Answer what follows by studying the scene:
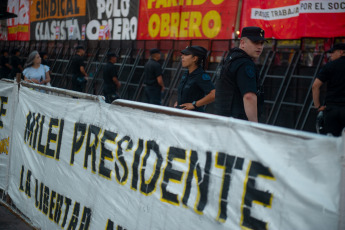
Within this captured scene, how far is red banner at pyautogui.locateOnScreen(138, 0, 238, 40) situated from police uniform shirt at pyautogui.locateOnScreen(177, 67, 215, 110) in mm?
6390

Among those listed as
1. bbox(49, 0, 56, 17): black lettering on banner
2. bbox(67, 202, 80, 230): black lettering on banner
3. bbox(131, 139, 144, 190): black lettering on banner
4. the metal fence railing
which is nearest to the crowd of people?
the metal fence railing

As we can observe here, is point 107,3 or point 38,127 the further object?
point 107,3

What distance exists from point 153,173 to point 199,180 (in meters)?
0.48

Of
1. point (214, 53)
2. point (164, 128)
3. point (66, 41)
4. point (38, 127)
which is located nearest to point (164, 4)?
point (214, 53)

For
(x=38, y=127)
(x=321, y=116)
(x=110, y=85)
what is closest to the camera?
(x=38, y=127)

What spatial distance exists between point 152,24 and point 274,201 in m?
12.3

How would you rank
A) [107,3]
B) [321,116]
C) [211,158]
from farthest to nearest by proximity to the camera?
[107,3] → [321,116] → [211,158]

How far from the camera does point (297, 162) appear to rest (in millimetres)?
2365

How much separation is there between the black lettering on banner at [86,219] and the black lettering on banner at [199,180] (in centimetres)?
121

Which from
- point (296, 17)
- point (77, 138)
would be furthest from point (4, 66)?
point (77, 138)

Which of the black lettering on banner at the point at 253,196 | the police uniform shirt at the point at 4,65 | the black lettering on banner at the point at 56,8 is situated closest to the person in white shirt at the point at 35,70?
the black lettering on banner at the point at 253,196

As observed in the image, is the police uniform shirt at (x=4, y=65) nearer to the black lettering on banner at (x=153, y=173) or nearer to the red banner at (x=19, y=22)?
the red banner at (x=19, y=22)

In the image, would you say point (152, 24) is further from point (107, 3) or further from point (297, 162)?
point (297, 162)

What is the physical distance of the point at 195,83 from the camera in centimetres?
538
